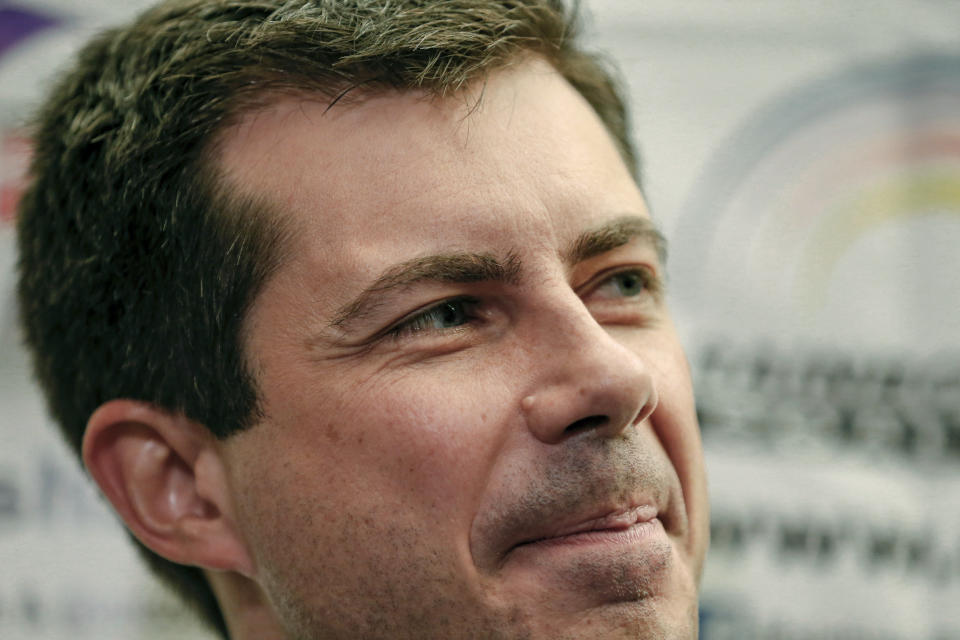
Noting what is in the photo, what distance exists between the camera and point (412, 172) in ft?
3.58

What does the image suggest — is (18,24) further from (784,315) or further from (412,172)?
(784,315)

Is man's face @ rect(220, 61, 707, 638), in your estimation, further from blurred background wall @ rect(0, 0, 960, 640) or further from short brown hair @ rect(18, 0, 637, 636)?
blurred background wall @ rect(0, 0, 960, 640)

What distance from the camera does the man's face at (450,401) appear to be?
39.5 inches

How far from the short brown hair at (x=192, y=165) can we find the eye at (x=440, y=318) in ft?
0.63

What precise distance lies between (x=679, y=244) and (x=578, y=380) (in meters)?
1.15

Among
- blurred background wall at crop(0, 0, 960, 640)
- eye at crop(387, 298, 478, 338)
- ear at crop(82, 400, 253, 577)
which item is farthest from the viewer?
blurred background wall at crop(0, 0, 960, 640)

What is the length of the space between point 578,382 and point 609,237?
0.25 m

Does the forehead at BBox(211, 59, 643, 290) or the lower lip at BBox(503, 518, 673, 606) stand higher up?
the forehead at BBox(211, 59, 643, 290)

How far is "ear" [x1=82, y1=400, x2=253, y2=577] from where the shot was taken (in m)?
1.20

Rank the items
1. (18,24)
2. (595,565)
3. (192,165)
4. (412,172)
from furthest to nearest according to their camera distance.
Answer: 1. (18,24)
2. (192,165)
3. (412,172)
4. (595,565)

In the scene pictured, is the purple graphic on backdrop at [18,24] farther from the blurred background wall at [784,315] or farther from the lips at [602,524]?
the lips at [602,524]

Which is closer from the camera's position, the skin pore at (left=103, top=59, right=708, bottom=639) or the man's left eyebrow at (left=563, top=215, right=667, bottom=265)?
the skin pore at (left=103, top=59, right=708, bottom=639)

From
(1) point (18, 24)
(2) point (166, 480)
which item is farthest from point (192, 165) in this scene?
(1) point (18, 24)

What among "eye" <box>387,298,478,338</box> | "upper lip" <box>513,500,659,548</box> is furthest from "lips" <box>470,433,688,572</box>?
"eye" <box>387,298,478,338</box>
